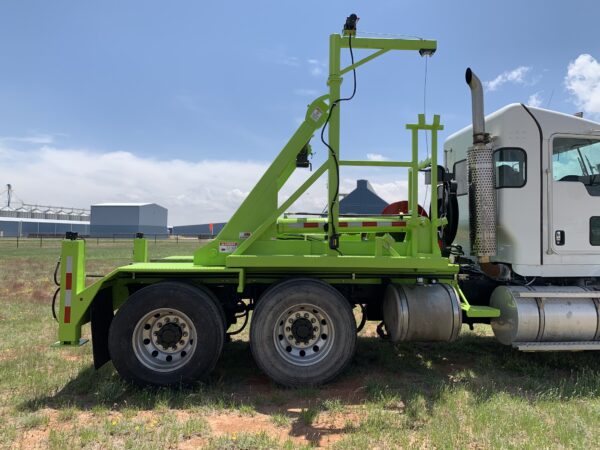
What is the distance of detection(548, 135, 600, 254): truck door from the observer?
16.8ft

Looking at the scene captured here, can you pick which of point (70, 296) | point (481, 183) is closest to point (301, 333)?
point (70, 296)

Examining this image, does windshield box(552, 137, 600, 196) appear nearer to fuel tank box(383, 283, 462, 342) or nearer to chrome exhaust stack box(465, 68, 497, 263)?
chrome exhaust stack box(465, 68, 497, 263)

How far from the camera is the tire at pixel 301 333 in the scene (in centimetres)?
451

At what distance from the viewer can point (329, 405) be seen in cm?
405

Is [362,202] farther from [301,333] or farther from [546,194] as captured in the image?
[301,333]

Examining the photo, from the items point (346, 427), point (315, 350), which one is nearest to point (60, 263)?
point (315, 350)

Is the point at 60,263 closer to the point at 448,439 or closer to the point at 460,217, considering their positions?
the point at 448,439

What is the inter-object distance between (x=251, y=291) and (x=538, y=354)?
403 cm

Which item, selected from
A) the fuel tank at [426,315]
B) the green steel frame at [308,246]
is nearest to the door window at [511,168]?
the green steel frame at [308,246]

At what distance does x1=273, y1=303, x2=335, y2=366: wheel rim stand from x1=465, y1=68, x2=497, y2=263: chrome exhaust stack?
2.15m

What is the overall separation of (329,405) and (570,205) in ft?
12.0

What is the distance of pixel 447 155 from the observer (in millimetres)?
6488

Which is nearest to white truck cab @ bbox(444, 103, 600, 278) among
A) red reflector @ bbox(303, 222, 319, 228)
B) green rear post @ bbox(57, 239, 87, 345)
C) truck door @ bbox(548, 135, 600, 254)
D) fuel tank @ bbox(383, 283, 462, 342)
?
truck door @ bbox(548, 135, 600, 254)

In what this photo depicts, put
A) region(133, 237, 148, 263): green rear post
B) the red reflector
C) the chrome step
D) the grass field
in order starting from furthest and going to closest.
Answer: region(133, 237, 148, 263): green rear post, the red reflector, the chrome step, the grass field
